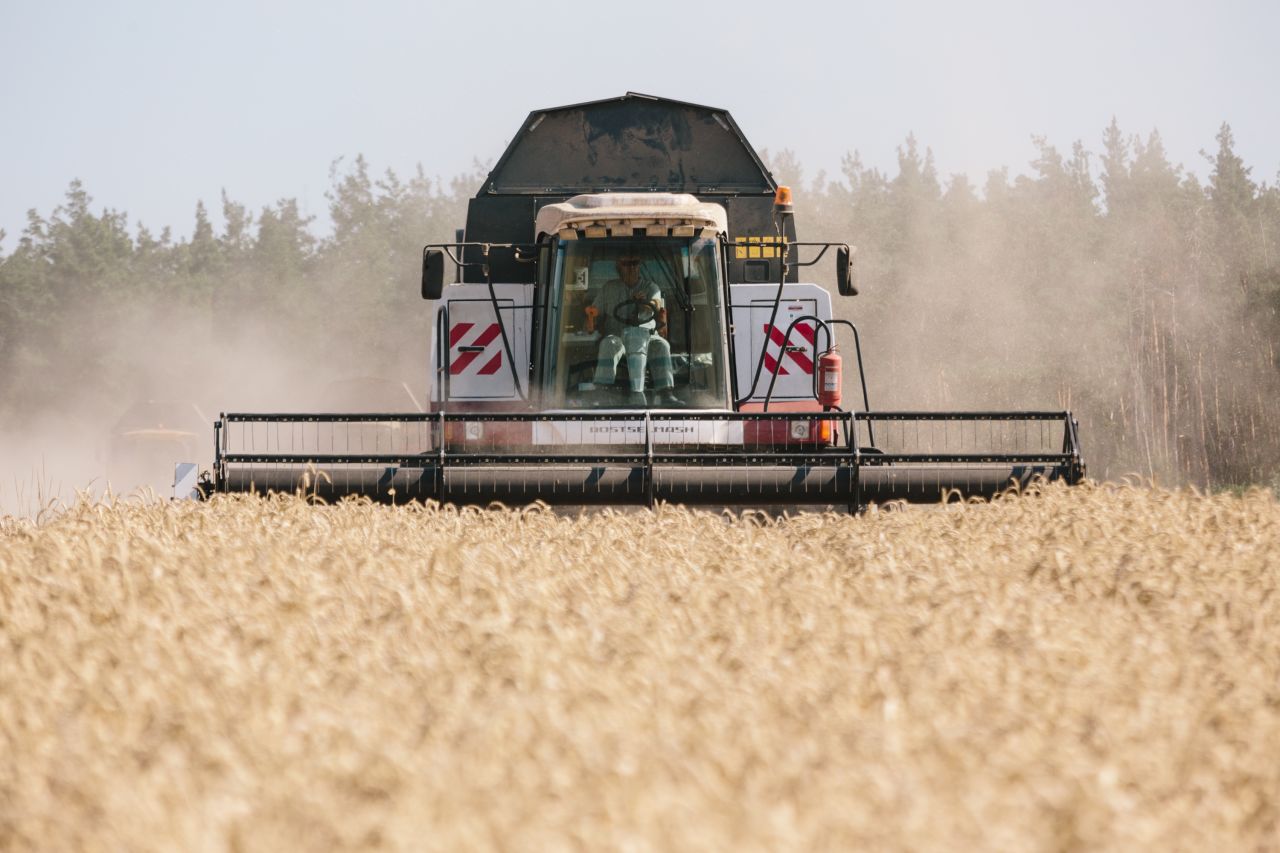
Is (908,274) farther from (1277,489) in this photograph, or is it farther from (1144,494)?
(1144,494)

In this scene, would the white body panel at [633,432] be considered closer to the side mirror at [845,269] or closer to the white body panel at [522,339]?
the white body panel at [522,339]

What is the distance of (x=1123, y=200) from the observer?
57.9m

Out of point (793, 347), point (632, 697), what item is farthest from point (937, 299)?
point (632, 697)

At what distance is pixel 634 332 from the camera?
9.04 meters

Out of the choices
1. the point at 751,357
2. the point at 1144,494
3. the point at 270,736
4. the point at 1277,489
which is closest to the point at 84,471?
the point at 1277,489

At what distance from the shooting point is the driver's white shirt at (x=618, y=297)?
909 cm

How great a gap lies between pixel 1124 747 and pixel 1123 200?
58.4m

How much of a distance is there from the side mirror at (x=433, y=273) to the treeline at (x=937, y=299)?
84.6ft

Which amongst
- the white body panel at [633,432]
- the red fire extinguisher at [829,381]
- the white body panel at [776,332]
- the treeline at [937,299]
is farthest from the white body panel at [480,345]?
the treeline at [937,299]

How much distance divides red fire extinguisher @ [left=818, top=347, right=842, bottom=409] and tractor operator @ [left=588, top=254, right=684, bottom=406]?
87cm

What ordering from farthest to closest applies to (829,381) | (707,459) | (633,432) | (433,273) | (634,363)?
(433,273) < (829,381) < (634,363) < (633,432) < (707,459)

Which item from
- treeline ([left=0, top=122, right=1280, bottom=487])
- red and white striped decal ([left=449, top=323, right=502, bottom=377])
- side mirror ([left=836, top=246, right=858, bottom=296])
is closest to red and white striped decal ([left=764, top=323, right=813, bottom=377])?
side mirror ([left=836, top=246, right=858, bottom=296])

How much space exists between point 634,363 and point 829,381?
3.86 ft

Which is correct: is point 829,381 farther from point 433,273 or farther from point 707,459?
point 433,273
